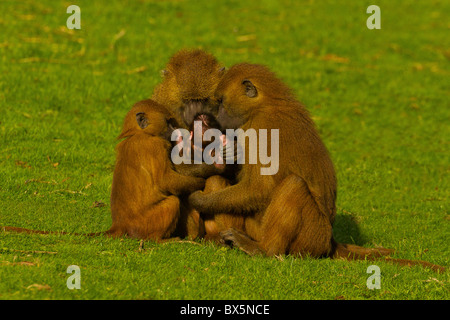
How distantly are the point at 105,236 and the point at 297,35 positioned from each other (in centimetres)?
1042

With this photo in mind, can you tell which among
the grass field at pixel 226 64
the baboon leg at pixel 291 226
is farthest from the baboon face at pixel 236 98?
the grass field at pixel 226 64

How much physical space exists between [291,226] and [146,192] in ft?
4.85

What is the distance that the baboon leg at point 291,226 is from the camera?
6.80m

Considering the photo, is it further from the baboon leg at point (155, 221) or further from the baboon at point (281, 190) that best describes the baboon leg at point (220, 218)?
the baboon leg at point (155, 221)

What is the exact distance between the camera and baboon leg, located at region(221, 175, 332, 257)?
6.80 meters

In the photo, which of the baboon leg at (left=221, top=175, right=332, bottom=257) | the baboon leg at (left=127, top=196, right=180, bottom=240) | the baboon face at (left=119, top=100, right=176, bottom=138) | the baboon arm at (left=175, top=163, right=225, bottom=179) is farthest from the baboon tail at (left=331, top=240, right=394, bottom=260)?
the baboon face at (left=119, top=100, right=176, bottom=138)

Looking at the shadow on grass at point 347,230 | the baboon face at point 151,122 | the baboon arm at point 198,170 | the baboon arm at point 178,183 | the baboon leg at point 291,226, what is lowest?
the shadow on grass at point 347,230

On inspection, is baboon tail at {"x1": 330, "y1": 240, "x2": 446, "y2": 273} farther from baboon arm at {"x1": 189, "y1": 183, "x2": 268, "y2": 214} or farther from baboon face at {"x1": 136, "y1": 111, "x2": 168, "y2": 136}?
baboon face at {"x1": 136, "y1": 111, "x2": 168, "y2": 136}

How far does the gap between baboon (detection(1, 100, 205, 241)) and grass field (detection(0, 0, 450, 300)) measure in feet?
0.70

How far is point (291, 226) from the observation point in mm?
6828

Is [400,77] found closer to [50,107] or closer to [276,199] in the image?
[50,107]

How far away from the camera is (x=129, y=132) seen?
726 cm

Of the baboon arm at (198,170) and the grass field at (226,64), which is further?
the baboon arm at (198,170)

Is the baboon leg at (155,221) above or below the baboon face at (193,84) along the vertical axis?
below
